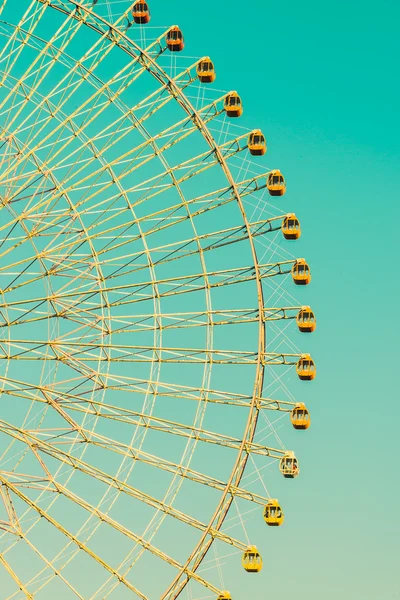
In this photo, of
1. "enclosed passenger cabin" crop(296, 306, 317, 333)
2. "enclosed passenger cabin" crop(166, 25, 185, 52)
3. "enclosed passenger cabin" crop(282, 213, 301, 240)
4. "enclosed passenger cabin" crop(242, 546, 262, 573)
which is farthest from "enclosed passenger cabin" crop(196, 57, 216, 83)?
"enclosed passenger cabin" crop(242, 546, 262, 573)

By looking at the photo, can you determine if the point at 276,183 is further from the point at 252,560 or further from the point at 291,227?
the point at 252,560

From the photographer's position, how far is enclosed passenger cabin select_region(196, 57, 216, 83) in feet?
198

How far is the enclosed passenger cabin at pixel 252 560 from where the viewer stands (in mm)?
57156

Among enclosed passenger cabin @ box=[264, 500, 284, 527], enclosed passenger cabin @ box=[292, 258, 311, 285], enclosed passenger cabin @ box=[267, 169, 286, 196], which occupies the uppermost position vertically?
enclosed passenger cabin @ box=[267, 169, 286, 196]

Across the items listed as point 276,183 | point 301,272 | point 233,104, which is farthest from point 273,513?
point 233,104

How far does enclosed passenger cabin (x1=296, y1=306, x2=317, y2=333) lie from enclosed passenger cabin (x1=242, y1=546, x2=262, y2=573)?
7.65m

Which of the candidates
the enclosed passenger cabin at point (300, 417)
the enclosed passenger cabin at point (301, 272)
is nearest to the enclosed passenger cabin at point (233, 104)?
the enclosed passenger cabin at point (301, 272)

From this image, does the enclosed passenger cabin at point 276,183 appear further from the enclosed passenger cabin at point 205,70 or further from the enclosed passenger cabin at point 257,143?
the enclosed passenger cabin at point 205,70

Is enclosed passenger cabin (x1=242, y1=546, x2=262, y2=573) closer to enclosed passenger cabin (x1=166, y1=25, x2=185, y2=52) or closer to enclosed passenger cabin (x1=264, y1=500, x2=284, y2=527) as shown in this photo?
enclosed passenger cabin (x1=264, y1=500, x2=284, y2=527)

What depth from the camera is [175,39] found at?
197 feet

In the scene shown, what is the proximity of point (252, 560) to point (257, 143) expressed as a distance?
13.8 meters

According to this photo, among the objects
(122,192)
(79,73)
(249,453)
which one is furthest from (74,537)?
(79,73)

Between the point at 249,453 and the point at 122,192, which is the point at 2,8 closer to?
the point at 122,192

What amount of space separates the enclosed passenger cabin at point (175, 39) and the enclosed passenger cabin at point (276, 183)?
518 cm
